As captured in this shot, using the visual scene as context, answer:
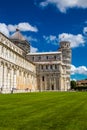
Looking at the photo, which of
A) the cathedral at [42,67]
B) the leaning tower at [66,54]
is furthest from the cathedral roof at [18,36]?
the leaning tower at [66,54]

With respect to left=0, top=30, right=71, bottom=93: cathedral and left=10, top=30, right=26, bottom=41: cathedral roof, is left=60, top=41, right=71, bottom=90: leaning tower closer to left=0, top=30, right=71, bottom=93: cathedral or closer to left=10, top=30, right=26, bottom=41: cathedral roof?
left=0, top=30, right=71, bottom=93: cathedral

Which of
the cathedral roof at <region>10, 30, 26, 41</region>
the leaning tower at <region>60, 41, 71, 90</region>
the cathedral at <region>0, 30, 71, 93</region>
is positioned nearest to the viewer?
the cathedral at <region>0, 30, 71, 93</region>

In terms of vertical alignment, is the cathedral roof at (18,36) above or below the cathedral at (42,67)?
above

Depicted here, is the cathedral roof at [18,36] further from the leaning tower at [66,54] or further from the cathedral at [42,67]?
the leaning tower at [66,54]

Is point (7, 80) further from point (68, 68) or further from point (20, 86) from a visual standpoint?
point (68, 68)

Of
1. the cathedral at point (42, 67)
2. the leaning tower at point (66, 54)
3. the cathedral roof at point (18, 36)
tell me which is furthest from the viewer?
the leaning tower at point (66, 54)

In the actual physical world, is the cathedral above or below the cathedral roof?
below

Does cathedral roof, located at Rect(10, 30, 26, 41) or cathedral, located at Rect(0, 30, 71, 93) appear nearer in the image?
cathedral, located at Rect(0, 30, 71, 93)

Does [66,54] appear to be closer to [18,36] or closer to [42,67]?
[42,67]

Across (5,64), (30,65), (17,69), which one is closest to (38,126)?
(5,64)

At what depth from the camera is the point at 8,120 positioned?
11.1 m

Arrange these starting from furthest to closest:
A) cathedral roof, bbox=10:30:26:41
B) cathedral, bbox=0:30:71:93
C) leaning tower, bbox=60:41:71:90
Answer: leaning tower, bbox=60:41:71:90, cathedral roof, bbox=10:30:26:41, cathedral, bbox=0:30:71:93

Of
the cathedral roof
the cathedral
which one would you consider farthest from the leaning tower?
the cathedral roof

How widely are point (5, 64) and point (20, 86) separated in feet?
65.1
